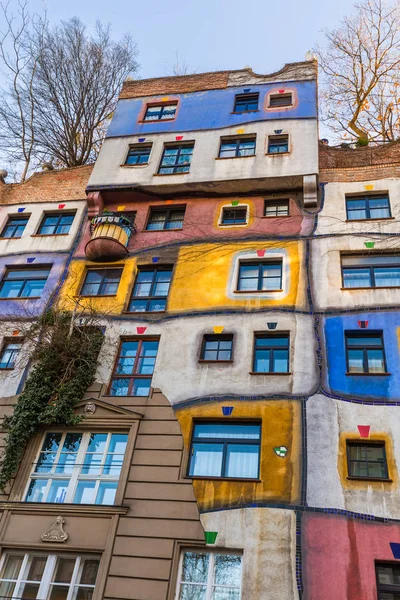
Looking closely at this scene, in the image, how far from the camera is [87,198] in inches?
759

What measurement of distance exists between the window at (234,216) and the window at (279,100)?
517 centimetres

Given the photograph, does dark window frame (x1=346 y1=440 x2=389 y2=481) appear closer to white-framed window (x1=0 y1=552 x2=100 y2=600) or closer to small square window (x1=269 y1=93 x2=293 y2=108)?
white-framed window (x1=0 y1=552 x2=100 y2=600)

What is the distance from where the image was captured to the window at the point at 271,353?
13719 mm

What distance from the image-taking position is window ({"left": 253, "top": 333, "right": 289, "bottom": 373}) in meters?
13.7

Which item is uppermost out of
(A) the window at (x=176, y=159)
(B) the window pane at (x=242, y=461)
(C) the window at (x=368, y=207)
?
(A) the window at (x=176, y=159)

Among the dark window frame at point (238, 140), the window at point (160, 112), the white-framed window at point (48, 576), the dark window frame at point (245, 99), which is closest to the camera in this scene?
the white-framed window at point (48, 576)

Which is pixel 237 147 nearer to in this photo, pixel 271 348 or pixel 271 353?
pixel 271 348

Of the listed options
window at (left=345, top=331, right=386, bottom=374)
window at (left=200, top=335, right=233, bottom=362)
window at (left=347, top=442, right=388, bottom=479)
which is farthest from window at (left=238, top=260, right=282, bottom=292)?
window at (left=347, top=442, right=388, bottom=479)

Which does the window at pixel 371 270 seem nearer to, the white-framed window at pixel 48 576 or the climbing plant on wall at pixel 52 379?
the climbing plant on wall at pixel 52 379

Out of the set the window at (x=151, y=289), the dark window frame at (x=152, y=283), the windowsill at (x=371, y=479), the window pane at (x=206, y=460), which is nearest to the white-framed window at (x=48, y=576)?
the window pane at (x=206, y=460)

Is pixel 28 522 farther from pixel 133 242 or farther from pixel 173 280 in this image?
pixel 133 242

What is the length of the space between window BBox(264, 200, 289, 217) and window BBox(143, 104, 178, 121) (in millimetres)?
6458

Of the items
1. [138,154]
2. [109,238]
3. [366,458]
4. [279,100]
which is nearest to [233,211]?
[109,238]

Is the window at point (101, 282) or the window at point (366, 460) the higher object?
the window at point (101, 282)
